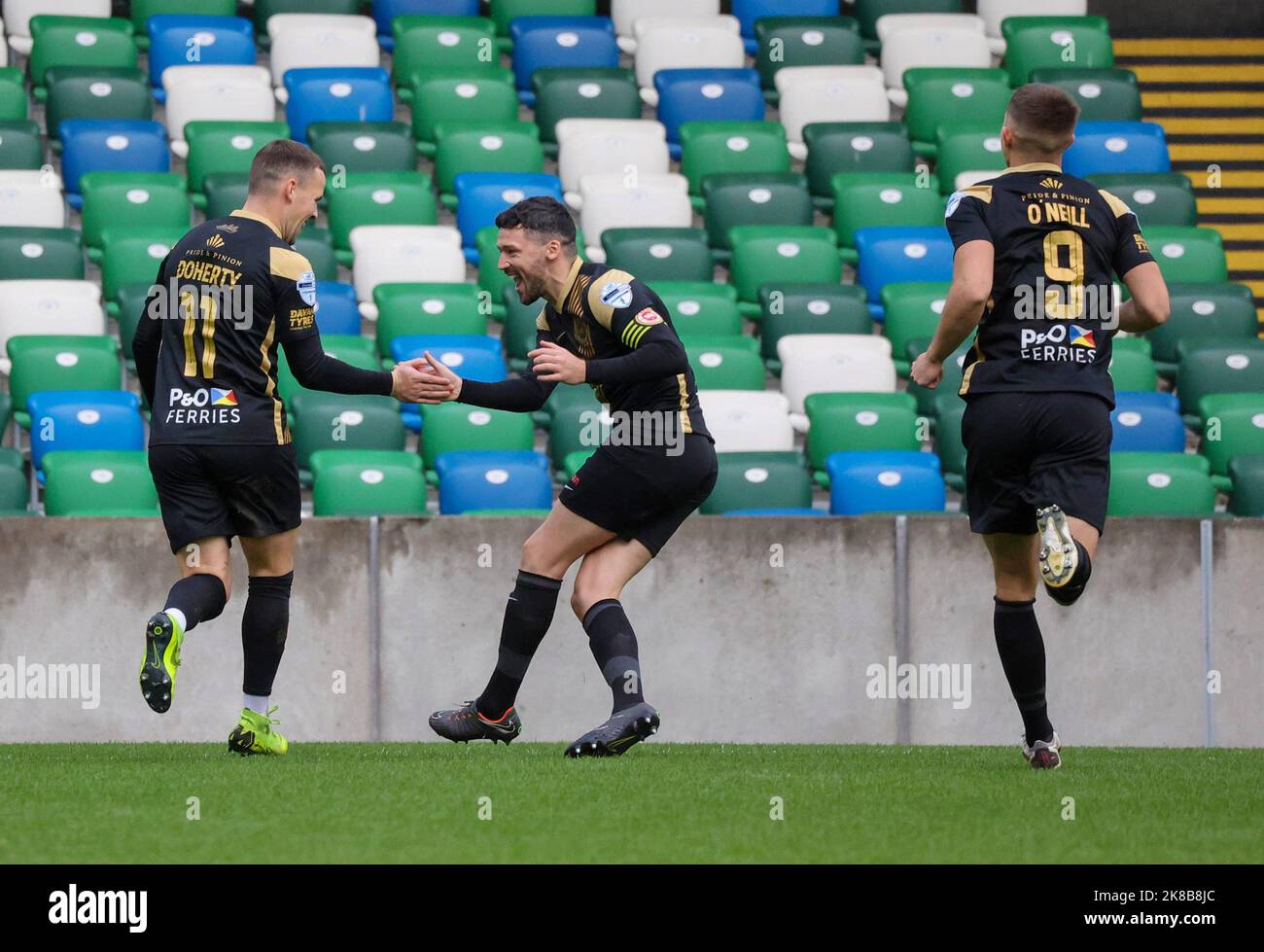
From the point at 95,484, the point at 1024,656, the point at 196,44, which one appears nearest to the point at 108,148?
the point at 196,44

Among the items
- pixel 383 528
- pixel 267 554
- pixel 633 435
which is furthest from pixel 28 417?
pixel 633 435

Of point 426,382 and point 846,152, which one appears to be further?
point 846,152

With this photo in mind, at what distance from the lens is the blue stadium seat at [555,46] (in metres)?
12.0

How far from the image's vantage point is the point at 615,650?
5.59 meters

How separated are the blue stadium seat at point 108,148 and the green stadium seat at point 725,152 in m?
2.87

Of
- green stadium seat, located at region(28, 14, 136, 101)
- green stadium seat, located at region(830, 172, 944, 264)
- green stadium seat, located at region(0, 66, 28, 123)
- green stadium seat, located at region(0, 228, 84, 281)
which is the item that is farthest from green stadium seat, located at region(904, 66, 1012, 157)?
green stadium seat, located at region(0, 66, 28, 123)

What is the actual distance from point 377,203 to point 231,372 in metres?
5.04

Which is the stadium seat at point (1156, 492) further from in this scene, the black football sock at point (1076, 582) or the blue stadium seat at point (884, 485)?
the black football sock at point (1076, 582)

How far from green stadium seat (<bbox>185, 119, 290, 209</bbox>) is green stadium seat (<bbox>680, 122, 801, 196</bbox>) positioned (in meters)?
2.25

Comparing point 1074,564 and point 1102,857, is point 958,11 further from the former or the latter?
point 1102,857

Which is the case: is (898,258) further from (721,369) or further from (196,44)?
(196,44)

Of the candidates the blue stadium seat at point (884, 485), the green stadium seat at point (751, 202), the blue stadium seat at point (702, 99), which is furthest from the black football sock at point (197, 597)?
the blue stadium seat at point (702, 99)

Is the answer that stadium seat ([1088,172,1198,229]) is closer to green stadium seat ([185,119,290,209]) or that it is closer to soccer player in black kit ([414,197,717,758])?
green stadium seat ([185,119,290,209])

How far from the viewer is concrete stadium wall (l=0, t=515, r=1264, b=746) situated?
291 inches
